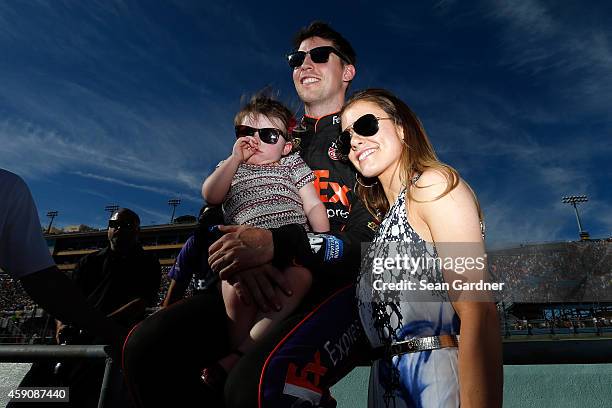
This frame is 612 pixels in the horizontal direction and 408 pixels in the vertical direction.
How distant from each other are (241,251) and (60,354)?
1.65 metres

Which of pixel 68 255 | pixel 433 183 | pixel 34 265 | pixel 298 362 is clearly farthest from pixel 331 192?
pixel 68 255

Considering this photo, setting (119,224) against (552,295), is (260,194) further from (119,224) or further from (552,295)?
(552,295)

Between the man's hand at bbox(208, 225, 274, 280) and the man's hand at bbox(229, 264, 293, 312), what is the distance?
0.09 ft

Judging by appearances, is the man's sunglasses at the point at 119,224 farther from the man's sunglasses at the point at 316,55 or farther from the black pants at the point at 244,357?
the black pants at the point at 244,357

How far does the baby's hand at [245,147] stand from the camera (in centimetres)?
195

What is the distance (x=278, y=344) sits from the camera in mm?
1307

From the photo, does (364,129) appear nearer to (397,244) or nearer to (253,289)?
(397,244)

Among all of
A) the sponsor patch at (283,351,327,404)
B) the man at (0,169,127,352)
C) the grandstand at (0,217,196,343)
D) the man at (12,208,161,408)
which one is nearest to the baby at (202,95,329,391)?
the sponsor patch at (283,351,327,404)

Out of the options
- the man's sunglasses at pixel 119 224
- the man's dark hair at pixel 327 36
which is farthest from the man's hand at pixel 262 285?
the man's sunglasses at pixel 119 224

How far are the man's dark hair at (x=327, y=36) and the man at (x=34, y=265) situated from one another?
1.73 m

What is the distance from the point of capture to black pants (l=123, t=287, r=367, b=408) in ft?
4.08

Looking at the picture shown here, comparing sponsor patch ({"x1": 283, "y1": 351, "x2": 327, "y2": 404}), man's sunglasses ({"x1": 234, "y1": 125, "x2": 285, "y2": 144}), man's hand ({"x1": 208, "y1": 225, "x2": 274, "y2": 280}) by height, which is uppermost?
man's sunglasses ({"x1": 234, "y1": 125, "x2": 285, "y2": 144})

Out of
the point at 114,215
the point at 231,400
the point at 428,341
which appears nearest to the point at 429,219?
the point at 428,341

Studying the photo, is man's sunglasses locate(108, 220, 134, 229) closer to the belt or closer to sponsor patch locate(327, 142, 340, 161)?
sponsor patch locate(327, 142, 340, 161)
